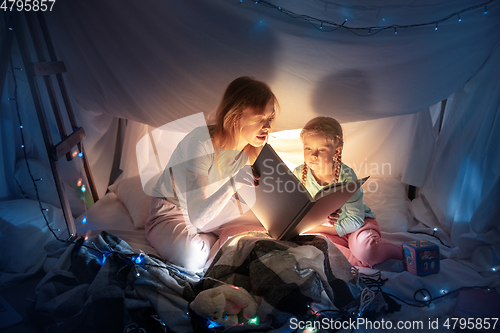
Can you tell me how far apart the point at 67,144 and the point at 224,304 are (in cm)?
100

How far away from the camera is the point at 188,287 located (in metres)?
1.12

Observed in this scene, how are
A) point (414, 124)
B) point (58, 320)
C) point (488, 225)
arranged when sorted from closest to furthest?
point (58, 320) → point (488, 225) → point (414, 124)

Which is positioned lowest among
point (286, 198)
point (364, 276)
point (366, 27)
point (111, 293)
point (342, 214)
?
point (364, 276)

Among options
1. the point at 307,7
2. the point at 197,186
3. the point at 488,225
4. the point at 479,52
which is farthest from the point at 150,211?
the point at 479,52

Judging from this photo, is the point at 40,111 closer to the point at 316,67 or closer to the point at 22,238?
the point at 22,238

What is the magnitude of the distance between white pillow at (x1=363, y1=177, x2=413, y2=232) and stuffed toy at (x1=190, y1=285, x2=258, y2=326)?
40.7 inches

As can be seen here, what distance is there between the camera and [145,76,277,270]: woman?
140 cm

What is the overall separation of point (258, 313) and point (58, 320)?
1.94 ft

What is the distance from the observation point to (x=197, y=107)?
1.76 m

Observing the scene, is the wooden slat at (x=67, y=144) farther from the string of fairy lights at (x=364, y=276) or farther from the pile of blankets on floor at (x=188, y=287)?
the pile of blankets on floor at (x=188, y=287)

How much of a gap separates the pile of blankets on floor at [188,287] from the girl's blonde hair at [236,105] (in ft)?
1.48

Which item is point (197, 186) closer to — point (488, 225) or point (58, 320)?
point (58, 320)

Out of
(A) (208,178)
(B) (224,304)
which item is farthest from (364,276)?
(A) (208,178)

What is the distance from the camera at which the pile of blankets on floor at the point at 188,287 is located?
97 cm
